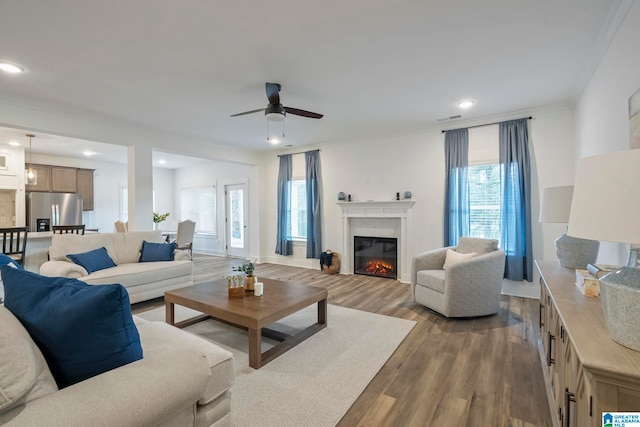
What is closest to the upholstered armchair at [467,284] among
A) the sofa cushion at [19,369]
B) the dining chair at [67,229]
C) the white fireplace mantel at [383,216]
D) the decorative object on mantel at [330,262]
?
the white fireplace mantel at [383,216]

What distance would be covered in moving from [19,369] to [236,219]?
23.4 feet

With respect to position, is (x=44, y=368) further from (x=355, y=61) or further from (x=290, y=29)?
(x=355, y=61)

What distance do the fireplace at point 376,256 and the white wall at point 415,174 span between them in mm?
375

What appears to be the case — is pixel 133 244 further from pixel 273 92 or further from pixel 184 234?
pixel 273 92

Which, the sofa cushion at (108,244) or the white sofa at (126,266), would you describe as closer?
the white sofa at (126,266)

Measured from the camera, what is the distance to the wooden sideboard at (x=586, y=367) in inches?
36.4

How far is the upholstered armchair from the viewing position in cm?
326

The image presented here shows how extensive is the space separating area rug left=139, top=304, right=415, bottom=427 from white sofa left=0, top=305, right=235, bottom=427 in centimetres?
67

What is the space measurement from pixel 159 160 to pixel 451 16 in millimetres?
7811

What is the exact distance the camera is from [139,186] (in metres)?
4.78

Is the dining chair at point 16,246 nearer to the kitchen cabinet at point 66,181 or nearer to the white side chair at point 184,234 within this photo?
the white side chair at point 184,234

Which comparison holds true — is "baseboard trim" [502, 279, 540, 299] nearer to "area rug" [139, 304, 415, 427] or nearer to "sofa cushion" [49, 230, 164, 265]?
"area rug" [139, 304, 415, 427]

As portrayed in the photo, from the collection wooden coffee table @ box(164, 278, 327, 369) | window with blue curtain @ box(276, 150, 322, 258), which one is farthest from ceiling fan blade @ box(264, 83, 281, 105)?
window with blue curtain @ box(276, 150, 322, 258)

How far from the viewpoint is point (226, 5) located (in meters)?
2.02
